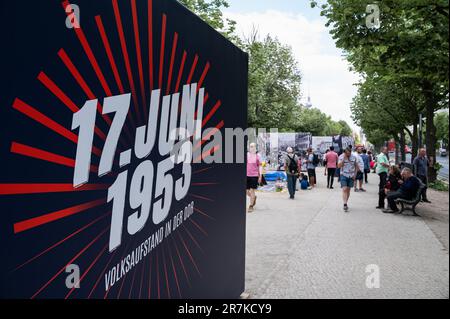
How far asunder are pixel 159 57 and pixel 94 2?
30.0 inches

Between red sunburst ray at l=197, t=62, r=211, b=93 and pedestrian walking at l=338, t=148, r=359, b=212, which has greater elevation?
red sunburst ray at l=197, t=62, r=211, b=93

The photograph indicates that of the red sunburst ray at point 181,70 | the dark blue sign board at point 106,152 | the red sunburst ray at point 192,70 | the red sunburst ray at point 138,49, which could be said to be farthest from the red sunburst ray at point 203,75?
the red sunburst ray at point 138,49

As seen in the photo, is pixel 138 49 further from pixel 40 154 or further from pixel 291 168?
pixel 291 168

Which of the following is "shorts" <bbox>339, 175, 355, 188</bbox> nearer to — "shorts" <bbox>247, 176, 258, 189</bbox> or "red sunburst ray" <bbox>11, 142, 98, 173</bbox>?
"shorts" <bbox>247, 176, 258, 189</bbox>

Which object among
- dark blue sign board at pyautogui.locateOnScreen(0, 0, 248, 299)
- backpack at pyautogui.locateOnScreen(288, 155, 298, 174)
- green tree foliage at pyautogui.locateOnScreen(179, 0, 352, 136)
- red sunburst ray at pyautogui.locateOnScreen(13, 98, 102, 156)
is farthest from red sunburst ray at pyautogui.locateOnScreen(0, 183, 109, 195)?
green tree foliage at pyautogui.locateOnScreen(179, 0, 352, 136)

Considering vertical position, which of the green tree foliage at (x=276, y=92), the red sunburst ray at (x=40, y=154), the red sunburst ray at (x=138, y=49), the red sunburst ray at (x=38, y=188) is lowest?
the red sunburst ray at (x=38, y=188)

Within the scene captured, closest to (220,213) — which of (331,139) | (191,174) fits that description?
(191,174)

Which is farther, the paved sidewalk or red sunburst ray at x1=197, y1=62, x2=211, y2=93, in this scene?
the paved sidewalk

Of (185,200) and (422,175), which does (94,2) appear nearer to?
(185,200)

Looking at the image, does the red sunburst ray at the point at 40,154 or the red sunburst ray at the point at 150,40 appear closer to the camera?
the red sunburst ray at the point at 40,154

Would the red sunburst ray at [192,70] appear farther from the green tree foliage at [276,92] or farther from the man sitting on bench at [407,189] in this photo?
the green tree foliage at [276,92]

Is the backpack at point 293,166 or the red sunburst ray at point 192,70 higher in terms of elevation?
the red sunburst ray at point 192,70

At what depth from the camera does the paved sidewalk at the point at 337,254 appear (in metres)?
4.75

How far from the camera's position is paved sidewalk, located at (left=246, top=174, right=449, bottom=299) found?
4.75 meters
